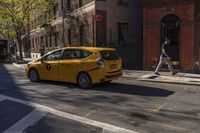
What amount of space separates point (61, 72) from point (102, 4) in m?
12.7

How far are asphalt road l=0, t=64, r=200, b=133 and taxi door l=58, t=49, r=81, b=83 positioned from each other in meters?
0.40

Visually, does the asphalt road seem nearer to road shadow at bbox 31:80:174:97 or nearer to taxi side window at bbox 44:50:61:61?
road shadow at bbox 31:80:174:97

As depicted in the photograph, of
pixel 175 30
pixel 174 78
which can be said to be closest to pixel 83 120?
pixel 174 78

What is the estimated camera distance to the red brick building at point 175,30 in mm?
17594

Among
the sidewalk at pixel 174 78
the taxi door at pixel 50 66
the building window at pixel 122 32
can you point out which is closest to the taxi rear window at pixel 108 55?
the taxi door at pixel 50 66

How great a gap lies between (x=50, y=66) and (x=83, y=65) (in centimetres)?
200

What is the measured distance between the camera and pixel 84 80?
13648mm

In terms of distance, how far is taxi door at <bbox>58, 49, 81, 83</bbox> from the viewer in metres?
13.9

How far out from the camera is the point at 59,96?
11836 mm

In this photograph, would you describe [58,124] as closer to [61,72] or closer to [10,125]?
[10,125]

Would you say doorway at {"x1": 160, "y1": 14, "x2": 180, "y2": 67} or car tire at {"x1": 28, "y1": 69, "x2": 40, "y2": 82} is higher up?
doorway at {"x1": 160, "y1": 14, "x2": 180, "y2": 67}

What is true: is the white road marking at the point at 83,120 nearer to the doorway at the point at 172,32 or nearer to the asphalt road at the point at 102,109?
the asphalt road at the point at 102,109

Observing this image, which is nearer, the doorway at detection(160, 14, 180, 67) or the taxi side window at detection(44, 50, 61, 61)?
the taxi side window at detection(44, 50, 61, 61)

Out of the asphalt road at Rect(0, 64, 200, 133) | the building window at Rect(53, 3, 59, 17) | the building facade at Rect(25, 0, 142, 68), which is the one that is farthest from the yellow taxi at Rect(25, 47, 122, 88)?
the building window at Rect(53, 3, 59, 17)
